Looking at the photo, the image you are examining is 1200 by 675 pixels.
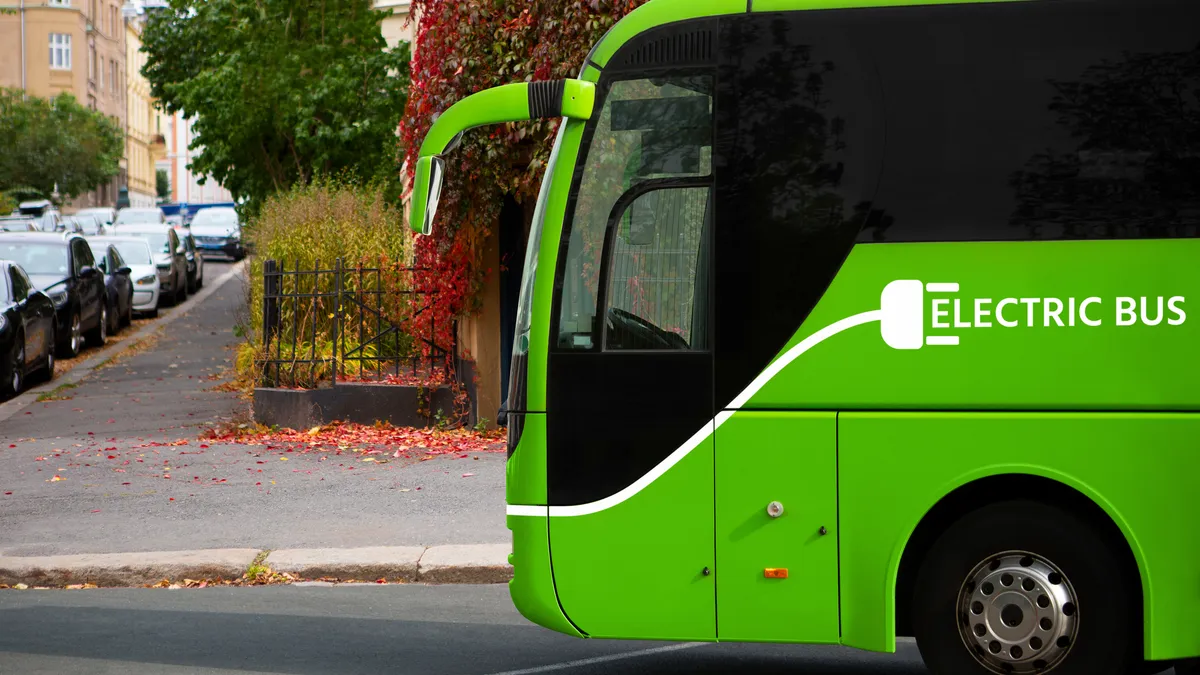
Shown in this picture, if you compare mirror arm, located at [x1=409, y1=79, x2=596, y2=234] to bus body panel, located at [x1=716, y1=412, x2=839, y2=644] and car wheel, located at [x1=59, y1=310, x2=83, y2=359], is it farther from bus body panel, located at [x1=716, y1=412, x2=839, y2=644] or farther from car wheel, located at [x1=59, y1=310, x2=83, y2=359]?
car wheel, located at [x1=59, y1=310, x2=83, y2=359]

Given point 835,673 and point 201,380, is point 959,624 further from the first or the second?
point 201,380

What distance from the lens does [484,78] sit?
1344 cm

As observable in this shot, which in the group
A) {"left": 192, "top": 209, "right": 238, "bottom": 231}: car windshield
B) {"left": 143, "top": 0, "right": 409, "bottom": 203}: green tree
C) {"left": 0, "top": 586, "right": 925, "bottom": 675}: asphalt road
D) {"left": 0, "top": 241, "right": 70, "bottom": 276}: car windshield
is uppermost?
{"left": 143, "top": 0, "right": 409, "bottom": 203}: green tree

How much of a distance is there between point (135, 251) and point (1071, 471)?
94.7 feet

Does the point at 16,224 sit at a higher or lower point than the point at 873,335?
Answer: higher

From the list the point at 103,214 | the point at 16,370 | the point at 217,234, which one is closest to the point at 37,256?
the point at 16,370

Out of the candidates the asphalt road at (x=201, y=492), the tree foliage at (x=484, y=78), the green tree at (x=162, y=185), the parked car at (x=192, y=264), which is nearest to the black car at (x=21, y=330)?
the asphalt road at (x=201, y=492)

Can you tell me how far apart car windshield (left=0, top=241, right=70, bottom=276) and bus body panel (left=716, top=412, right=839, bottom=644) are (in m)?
18.7

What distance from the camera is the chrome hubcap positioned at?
231 inches

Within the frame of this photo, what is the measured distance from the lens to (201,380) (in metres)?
19.8

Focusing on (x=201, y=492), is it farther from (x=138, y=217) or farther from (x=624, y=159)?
(x=138, y=217)

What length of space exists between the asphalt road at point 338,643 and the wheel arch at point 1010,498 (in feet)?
3.79

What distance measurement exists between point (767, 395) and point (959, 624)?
3.84ft

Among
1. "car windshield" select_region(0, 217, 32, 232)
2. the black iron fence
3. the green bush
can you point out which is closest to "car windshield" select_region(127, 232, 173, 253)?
"car windshield" select_region(0, 217, 32, 232)
